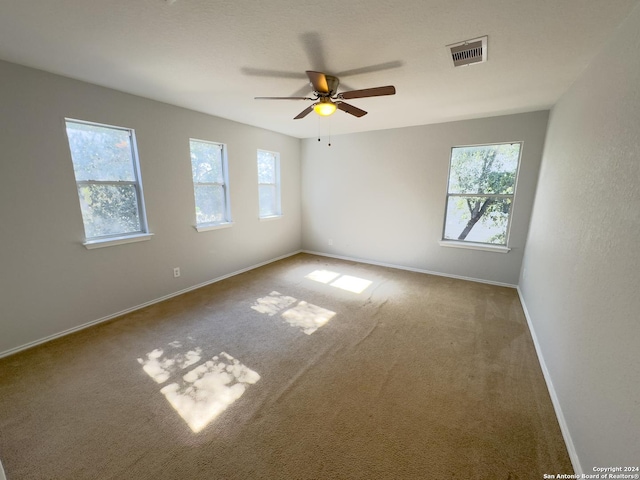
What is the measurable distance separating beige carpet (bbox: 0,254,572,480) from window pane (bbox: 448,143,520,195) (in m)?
1.86

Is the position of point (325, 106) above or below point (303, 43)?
below

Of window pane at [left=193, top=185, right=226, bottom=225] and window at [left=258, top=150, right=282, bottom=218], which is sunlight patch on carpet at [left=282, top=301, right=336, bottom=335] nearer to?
window pane at [left=193, top=185, right=226, bottom=225]

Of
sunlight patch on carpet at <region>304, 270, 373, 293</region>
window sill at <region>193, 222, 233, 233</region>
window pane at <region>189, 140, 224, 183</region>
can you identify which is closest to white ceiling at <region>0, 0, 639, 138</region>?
window pane at <region>189, 140, 224, 183</region>

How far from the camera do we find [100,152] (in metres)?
2.69

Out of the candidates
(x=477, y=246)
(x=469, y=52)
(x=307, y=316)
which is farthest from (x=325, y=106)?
(x=477, y=246)

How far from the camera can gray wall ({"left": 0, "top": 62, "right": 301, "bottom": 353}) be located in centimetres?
218

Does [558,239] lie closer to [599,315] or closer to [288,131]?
[599,315]

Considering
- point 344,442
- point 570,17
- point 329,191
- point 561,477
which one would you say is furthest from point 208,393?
point 329,191

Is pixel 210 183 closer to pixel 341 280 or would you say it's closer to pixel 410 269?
pixel 341 280

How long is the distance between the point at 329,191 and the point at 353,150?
915 mm

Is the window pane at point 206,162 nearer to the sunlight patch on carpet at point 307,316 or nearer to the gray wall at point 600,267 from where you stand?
the sunlight patch on carpet at point 307,316

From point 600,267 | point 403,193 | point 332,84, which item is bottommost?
point 600,267

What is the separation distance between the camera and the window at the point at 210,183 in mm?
3627

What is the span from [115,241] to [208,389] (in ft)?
6.60
